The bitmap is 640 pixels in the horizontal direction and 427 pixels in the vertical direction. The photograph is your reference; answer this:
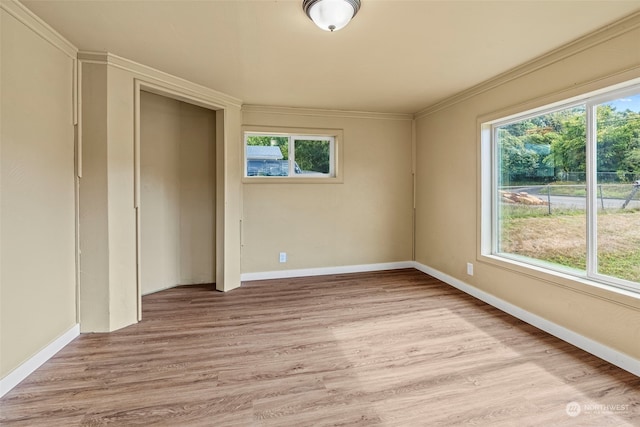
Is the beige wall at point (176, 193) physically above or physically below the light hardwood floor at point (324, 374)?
above

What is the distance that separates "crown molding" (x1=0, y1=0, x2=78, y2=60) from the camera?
5.91 ft

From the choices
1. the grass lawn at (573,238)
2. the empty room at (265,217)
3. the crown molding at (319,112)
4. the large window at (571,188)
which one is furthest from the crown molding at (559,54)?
the grass lawn at (573,238)

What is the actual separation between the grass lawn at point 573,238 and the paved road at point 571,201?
0.05m

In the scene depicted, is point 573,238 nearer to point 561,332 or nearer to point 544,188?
point 544,188

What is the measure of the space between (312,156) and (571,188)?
294cm

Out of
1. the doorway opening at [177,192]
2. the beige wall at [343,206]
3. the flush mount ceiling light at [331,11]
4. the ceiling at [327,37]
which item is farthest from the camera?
the beige wall at [343,206]

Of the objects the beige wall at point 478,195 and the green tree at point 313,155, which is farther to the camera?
the green tree at point 313,155

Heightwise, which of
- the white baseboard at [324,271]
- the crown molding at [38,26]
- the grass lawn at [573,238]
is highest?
the crown molding at [38,26]

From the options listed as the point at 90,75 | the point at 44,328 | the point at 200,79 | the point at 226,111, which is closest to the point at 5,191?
the point at 44,328

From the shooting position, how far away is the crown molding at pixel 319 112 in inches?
158

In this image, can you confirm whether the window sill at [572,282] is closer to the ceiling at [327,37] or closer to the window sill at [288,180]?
the ceiling at [327,37]

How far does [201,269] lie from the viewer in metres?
3.93

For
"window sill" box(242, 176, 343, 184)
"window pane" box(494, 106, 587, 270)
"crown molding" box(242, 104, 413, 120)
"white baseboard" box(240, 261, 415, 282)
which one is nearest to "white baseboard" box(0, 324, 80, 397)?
"white baseboard" box(240, 261, 415, 282)

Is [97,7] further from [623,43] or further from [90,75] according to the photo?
[623,43]
